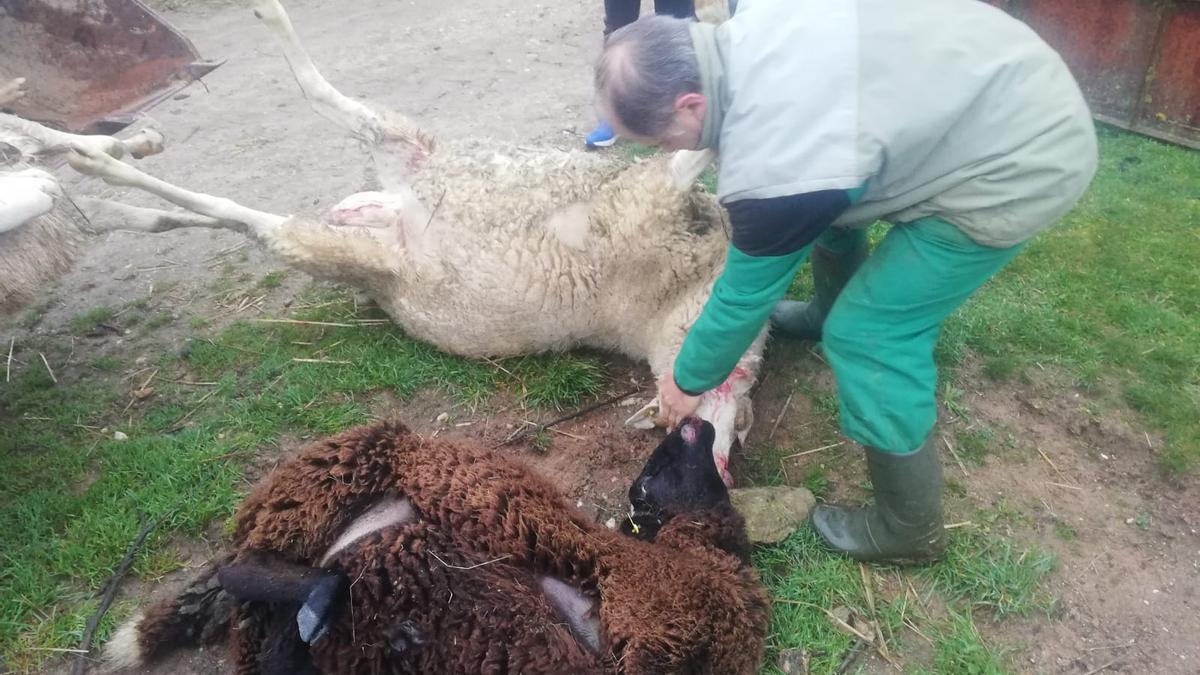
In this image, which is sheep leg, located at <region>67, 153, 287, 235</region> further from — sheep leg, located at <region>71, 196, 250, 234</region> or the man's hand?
the man's hand

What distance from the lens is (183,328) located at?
3941mm

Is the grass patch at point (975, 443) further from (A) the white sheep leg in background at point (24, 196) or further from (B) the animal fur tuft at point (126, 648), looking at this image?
(A) the white sheep leg in background at point (24, 196)

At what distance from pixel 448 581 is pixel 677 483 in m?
0.90

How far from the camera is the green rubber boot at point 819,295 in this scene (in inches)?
127

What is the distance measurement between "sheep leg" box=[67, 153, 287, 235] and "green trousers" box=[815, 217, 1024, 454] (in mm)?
2622

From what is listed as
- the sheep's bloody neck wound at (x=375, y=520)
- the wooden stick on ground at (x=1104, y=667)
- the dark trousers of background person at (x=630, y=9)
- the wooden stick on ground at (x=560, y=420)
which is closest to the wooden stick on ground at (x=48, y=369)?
the wooden stick on ground at (x=560, y=420)

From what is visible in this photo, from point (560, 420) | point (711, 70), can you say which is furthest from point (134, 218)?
point (711, 70)

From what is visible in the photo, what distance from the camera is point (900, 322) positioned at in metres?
2.40

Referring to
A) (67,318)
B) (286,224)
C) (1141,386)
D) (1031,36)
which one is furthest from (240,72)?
(1141,386)

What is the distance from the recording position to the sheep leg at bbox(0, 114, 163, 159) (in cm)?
328

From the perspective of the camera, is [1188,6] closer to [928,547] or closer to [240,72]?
[928,547]

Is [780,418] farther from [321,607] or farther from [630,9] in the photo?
[630,9]

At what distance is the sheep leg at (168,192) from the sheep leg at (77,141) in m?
0.06

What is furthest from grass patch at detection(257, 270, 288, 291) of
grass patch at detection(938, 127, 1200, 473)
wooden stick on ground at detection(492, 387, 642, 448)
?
grass patch at detection(938, 127, 1200, 473)
